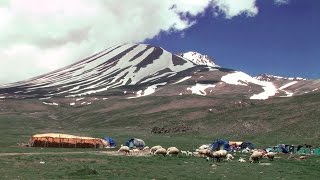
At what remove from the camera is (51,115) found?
197m

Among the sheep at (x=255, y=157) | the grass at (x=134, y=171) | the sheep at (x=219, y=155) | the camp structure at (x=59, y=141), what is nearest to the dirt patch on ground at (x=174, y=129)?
the camp structure at (x=59, y=141)

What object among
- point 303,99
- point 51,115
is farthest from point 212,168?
point 51,115

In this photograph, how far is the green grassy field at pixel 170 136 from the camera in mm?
39497

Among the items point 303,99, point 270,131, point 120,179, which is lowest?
point 120,179

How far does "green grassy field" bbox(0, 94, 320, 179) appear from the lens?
39497mm

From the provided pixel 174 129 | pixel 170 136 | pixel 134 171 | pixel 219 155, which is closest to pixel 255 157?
pixel 219 155

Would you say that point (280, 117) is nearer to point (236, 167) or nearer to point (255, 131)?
point (255, 131)

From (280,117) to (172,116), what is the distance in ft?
144

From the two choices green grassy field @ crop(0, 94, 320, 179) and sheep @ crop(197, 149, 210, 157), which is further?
sheep @ crop(197, 149, 210, 157)

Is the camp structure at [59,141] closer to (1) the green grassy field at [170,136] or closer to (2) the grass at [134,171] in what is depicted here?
(1) the green grassy field at [170,136]

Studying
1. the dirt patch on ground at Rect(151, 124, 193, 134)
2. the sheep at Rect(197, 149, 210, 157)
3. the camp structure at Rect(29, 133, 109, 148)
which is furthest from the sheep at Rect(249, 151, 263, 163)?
the dirt patch on ground at Rect(151, 124, 193, 134)

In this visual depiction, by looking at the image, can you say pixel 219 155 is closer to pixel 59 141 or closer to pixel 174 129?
pixel 59 141

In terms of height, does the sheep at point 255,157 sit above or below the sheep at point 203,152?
below

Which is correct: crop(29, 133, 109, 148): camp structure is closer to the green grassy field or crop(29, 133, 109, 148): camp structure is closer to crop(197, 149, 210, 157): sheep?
the green grassy field
